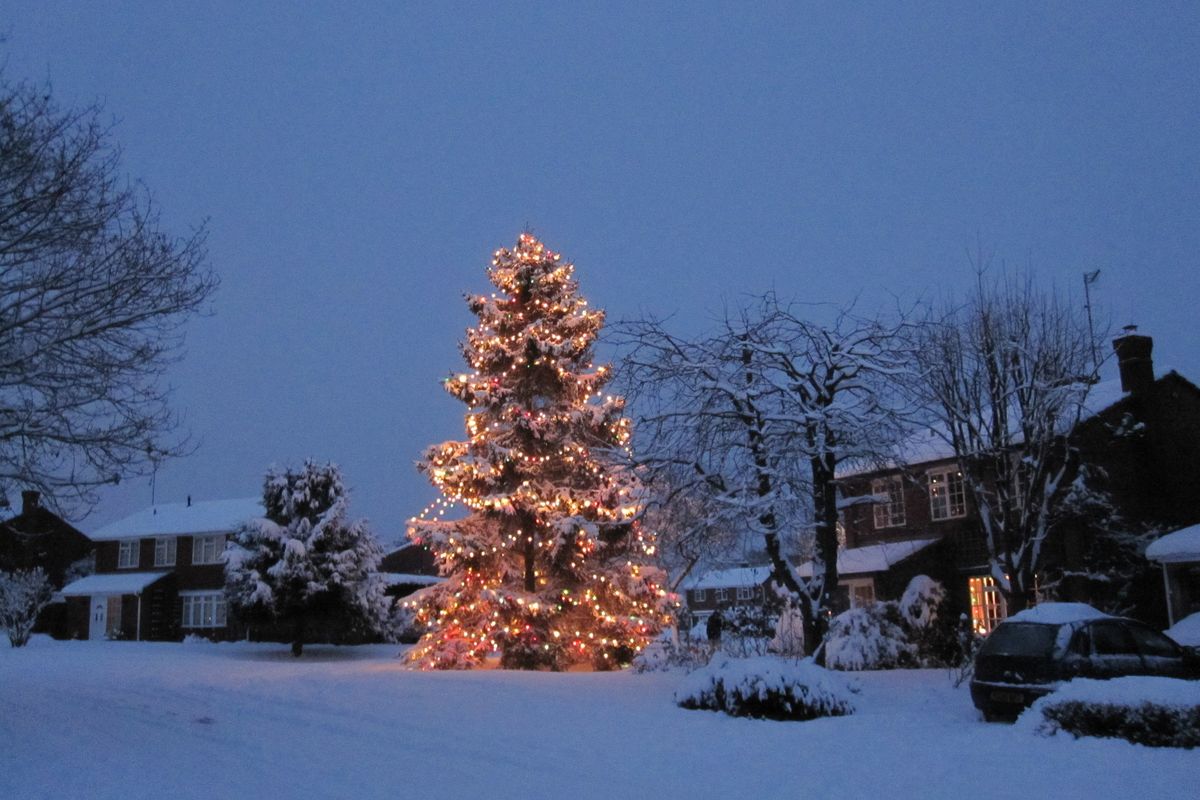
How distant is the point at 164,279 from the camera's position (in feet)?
41.3

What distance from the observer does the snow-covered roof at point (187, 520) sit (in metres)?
47.4

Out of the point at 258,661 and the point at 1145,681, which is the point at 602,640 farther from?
the point at 1145,681

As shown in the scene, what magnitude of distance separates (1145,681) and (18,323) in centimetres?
1310

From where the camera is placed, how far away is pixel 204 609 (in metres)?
47.1

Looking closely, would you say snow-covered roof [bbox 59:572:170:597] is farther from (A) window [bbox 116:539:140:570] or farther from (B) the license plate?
(B) the license plate

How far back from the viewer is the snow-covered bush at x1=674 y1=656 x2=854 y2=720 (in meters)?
14.2

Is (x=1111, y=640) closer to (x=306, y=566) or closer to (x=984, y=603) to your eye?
(x=984, y=603)

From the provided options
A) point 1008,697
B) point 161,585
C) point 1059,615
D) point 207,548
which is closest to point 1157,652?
point 1059,615

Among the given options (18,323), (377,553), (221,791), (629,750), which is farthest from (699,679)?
(377,553)

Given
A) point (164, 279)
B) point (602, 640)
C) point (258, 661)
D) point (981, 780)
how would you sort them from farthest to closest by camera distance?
point (258, 661)
point (602, 640)
point (164, 279)
point (981, 780)

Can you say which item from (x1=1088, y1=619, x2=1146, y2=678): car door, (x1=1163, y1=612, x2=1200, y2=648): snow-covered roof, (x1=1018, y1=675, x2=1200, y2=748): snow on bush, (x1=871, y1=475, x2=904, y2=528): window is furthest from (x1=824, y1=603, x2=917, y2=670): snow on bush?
(x1=1018, y1=675, x2=1200, y2=748): snow on bush

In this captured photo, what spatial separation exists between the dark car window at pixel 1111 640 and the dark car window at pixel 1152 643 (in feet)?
0.55

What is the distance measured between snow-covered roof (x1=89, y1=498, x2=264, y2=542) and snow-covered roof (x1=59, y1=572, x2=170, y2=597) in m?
1.84

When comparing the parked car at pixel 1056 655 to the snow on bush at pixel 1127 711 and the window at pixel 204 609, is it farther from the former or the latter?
the window at pixel 204 609
